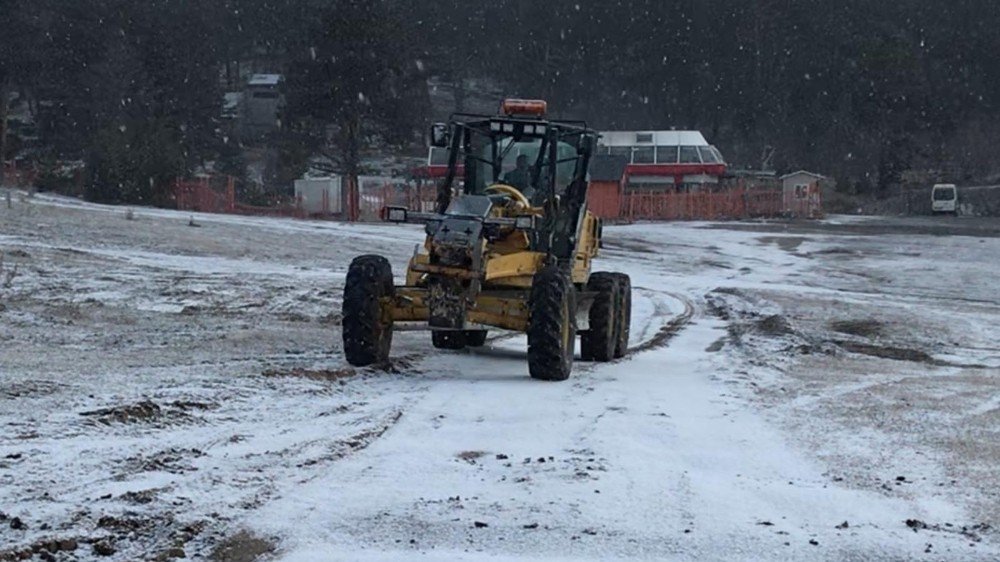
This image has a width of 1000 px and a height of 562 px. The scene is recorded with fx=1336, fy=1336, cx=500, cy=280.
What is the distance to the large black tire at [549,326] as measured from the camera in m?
A: 12.9

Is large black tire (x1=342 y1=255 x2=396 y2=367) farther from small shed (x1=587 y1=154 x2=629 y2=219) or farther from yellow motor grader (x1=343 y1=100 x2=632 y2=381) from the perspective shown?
small shed (x1=587 y1=154 x2=629 y2=219)

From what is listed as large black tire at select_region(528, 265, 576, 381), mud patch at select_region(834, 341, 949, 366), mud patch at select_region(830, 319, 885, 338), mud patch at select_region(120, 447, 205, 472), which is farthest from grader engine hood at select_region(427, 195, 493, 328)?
mud patch at select_region(830, 319, 885, 338)

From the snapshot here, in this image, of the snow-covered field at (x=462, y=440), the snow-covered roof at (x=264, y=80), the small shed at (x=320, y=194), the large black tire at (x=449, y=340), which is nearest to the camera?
the snow-covered field at (x=462, y=440)

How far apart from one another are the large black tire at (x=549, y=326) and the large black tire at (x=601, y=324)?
2150mm

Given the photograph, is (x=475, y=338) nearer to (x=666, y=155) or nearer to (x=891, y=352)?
(x=891, y=352)

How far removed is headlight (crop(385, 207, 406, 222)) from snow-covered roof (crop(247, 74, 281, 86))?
76363mm

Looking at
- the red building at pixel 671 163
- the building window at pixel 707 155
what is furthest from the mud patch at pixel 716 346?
the building window at pixel 707 155

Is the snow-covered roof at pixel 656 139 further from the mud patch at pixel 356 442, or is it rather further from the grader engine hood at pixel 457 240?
the mud patch at pixel 356 442

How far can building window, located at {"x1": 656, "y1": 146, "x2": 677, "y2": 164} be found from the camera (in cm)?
7100

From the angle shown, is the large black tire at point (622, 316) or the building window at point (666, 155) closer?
the large black tire at point (622, 316)

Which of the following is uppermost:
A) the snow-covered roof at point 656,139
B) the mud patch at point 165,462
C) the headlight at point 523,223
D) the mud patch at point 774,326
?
the snow-covered roof at point 656,139

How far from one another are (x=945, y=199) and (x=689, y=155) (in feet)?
44.0

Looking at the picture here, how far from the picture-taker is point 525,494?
7.92 meters

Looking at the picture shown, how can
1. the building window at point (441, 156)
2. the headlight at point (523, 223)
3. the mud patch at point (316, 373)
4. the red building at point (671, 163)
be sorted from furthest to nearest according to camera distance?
the red building at point (671, 163), the building window at point (441, 156), the headlight at point (523, 223), the mud patch at point (316, 373)
